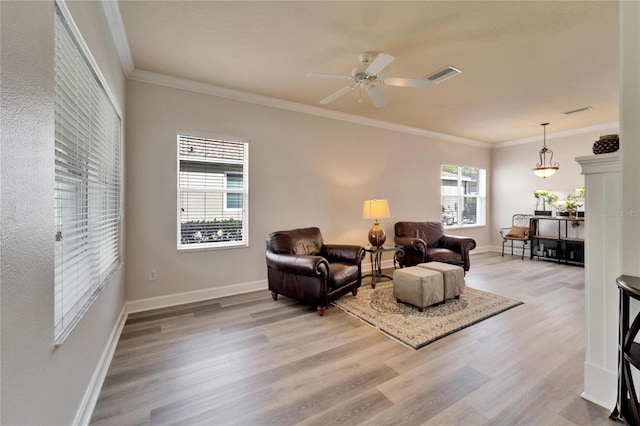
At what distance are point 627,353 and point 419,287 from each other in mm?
1820

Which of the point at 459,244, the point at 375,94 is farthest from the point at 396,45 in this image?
the point at 459,244

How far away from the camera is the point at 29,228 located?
100 centimetres

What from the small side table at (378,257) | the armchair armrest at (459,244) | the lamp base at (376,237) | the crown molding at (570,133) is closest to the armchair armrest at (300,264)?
the small side table at (378,257)

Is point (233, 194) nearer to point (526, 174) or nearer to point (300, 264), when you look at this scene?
point (300, 264)

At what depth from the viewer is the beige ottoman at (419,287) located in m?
3.14

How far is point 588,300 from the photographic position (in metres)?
1.85

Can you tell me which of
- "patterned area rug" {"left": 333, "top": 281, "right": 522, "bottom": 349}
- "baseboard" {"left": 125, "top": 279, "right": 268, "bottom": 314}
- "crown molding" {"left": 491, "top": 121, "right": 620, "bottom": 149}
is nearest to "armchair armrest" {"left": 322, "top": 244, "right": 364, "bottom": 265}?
A: "patterned area rug" {"left": 333, "top": 281, "right": 522, "bottom": 349}

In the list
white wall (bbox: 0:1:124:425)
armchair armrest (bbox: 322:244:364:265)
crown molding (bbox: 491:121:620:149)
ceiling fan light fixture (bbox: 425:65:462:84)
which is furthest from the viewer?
crown molding (bbox: 491:121:620:149)

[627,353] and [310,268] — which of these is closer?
[627,353]

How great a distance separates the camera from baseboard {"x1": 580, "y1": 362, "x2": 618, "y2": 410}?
1722 mm

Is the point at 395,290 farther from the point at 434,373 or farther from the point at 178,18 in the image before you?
the point at 178,18

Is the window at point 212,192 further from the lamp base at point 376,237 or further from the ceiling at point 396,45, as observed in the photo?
the lamp base at point 376,237

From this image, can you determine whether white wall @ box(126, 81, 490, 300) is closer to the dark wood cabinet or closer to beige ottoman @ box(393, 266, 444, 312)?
beige ottoman @ box(393, 266, 444, 312)

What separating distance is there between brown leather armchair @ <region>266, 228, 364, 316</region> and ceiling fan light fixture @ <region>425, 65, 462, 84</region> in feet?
7.80
